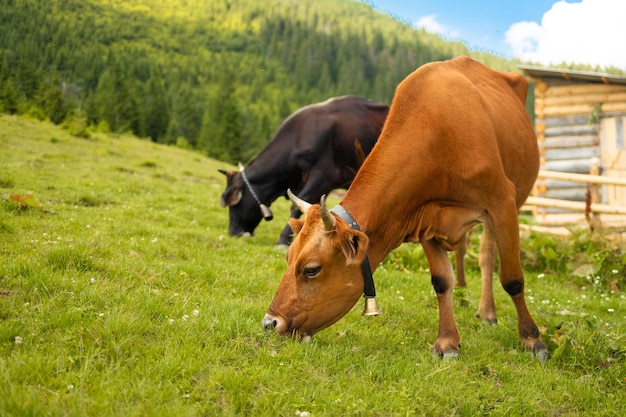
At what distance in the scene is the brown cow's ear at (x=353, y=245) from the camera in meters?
4.11

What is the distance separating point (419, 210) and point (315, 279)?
48.8 inches

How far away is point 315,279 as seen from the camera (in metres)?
4.30

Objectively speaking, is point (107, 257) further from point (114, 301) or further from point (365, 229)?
point (365, 229)

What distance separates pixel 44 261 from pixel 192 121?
85644 mm

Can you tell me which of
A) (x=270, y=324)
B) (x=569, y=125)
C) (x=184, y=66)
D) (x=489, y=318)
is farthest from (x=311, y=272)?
(x=184, y=66)

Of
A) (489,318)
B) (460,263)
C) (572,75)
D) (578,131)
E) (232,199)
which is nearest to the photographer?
(489,318)

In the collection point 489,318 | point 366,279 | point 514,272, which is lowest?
point 489,318

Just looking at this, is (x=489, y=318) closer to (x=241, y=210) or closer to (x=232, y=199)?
(x=241, y=210)

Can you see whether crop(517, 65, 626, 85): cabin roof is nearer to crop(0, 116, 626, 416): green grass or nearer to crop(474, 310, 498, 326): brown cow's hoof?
crop(0, 116, 626, 416): green grass

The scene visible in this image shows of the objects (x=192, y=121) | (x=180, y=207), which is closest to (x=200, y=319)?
(x=180, y=207)

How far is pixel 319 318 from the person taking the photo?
170 inches

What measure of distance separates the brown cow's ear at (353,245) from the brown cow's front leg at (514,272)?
4.95 feet

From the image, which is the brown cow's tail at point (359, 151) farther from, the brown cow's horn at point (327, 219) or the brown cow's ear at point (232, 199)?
the brown cow's ear at point (232, 199)

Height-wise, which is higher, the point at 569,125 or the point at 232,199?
the point at 569,125
